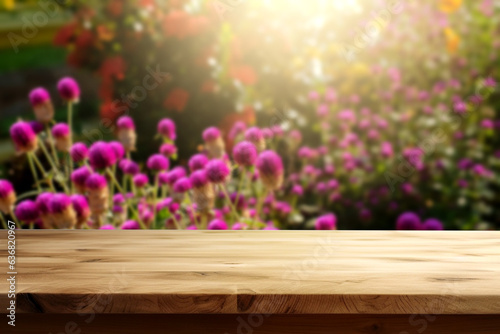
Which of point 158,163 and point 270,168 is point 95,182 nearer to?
point 158,163

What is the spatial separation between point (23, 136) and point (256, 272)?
92 centimetres

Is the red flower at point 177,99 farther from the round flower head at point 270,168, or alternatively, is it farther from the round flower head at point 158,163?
the round flower head at point 270,168

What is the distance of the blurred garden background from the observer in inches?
113

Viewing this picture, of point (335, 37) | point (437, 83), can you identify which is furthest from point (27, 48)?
point (437, 83)

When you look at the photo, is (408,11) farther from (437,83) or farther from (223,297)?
(223,297)

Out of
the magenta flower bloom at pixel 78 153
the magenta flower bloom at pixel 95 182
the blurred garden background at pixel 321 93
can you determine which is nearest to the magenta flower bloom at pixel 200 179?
the magenta flower bloom at pixel 95 182

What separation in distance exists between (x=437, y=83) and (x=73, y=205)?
236 cm

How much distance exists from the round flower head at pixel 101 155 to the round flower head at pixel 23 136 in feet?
0.68

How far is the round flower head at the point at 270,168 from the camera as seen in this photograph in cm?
146

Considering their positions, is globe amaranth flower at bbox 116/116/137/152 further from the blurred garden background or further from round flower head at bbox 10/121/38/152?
the blurred garden background

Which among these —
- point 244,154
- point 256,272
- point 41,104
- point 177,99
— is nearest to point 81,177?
point 41,104

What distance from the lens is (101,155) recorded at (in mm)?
1523

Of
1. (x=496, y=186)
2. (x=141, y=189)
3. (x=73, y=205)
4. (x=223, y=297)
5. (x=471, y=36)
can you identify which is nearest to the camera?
(x=223, y=297)

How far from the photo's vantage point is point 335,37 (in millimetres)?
3463
